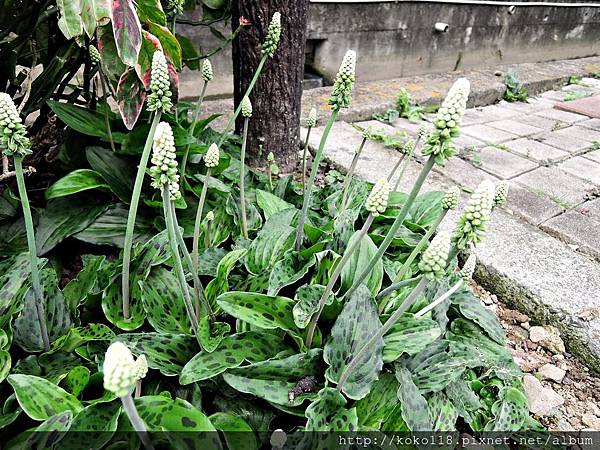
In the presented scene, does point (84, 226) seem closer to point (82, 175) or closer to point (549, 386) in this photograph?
point (82, 175)

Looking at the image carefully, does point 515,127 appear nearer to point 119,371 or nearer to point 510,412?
point 510,412

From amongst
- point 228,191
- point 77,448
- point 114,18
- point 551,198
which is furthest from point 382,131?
point 77,448

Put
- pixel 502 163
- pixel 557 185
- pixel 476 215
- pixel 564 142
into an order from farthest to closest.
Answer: pixel 564 142 → pixel 502 163 → pixel 557 185 → pixel 476 215

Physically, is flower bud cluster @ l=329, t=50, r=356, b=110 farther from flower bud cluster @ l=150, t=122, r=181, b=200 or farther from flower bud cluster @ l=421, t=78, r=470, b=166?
flower bud cluster @ l=150, t=122, r=181, b=200

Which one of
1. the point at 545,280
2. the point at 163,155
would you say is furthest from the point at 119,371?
the point at 545,280

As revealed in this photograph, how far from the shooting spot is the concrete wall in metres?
4.31

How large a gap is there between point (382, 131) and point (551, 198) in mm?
1182

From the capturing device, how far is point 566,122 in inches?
165

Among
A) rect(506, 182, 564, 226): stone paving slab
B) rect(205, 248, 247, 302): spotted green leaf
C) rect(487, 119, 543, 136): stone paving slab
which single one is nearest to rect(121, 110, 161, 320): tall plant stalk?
rect(205, 248, 247, 302): spotted green leaf

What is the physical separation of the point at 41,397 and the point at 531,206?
8.02ft

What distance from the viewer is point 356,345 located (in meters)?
1.31

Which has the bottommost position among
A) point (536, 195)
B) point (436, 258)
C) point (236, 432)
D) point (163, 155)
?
point (536, 195)

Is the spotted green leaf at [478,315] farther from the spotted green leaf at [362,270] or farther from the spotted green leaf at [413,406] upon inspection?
the spotted green leaf at [413,406]

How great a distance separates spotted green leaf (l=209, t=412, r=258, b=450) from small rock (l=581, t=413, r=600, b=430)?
42.7 inches
